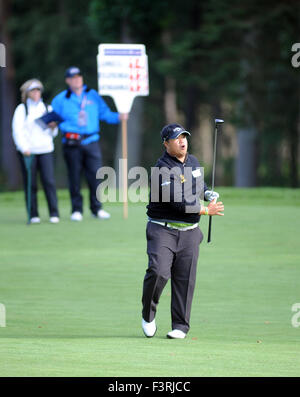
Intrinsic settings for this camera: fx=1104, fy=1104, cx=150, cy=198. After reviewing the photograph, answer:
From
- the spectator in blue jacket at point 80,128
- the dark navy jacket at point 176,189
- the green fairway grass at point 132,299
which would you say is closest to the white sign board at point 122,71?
the spectator in blue jacket at point 80,128

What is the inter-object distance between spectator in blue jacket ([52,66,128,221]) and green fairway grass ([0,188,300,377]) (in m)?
0.43

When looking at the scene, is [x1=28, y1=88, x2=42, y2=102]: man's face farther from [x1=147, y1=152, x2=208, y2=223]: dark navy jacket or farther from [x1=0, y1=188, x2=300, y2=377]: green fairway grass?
[x1=147, y1=152, x2=208, y2=223]: dark navy jacket

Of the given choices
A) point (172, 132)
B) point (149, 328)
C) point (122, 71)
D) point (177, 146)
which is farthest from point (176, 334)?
point (122, 71)

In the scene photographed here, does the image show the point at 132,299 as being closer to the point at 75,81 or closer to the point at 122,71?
the point at 75,81

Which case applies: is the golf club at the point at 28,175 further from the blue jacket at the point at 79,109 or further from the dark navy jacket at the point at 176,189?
the dark navy jacket at the point at 176,189

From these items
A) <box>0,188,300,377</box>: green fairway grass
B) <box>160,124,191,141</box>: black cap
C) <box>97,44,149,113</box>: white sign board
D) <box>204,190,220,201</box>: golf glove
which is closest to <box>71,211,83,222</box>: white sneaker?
<box>0,188,300,377</box>: green fairway grass

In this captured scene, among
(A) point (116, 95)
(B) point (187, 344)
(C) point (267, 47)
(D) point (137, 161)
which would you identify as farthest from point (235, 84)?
(B) point (187, 344)

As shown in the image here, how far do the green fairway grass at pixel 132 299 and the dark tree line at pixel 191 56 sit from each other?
1924cm

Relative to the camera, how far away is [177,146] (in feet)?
26.6

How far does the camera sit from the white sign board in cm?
1656

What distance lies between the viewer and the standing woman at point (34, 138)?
1569cm

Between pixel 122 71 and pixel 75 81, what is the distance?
3.83 feet
